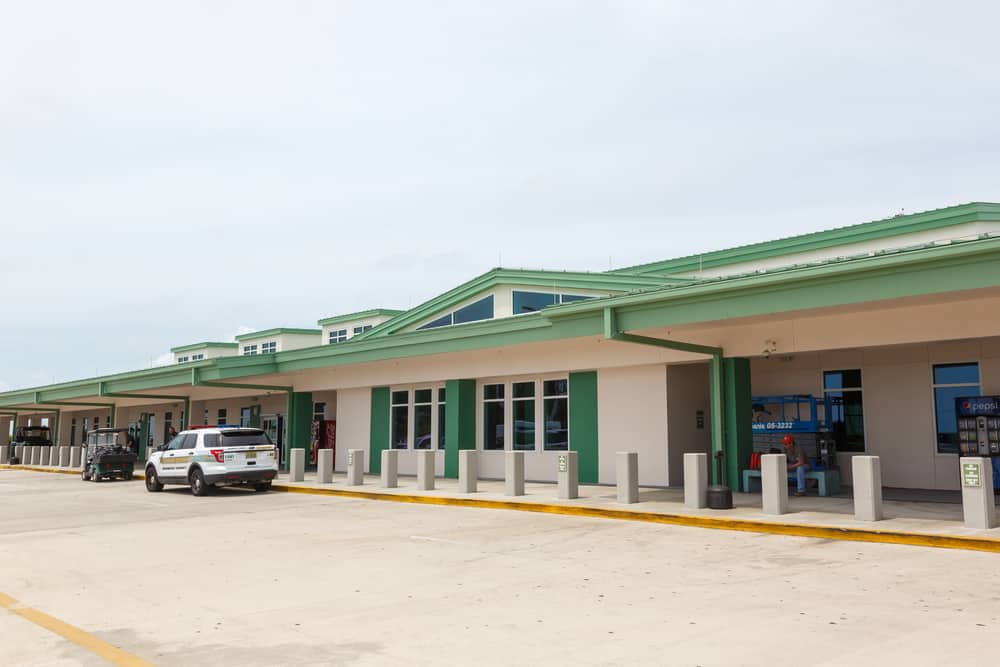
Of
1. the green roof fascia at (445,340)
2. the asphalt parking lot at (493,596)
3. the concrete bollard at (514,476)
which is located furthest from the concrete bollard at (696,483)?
the concrete bollard at (514,476)

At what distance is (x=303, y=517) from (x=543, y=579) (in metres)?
8.43

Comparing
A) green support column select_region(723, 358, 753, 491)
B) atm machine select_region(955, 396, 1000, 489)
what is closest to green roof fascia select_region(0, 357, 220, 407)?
green support column select_region(723, 358, 753, 491)

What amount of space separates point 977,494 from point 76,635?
39.3ft

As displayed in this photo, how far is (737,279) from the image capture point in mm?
15109

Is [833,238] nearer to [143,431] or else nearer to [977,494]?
[977,494]

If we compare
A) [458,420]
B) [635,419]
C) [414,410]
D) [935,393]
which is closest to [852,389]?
[935,393]

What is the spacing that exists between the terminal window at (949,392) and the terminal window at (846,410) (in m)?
1.70

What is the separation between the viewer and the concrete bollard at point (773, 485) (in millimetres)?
14461

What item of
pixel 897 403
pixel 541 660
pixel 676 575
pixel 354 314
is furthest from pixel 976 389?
pixel 354 314

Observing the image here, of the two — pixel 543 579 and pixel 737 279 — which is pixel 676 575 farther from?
pixel 737 279

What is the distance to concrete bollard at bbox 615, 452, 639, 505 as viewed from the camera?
54.6 ft

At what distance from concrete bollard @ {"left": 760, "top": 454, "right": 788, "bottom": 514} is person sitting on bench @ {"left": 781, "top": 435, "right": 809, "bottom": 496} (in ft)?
9.92

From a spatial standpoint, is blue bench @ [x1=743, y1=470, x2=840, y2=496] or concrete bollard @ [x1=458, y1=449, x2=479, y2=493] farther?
concrete bollard @ [x1=458, y1=449, x2=479, y2=493]

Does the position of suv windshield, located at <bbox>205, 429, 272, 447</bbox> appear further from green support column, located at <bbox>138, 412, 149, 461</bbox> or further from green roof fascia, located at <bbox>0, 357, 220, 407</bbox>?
green support column, located at <bbox>138, 412, 149, 461</bbox>
